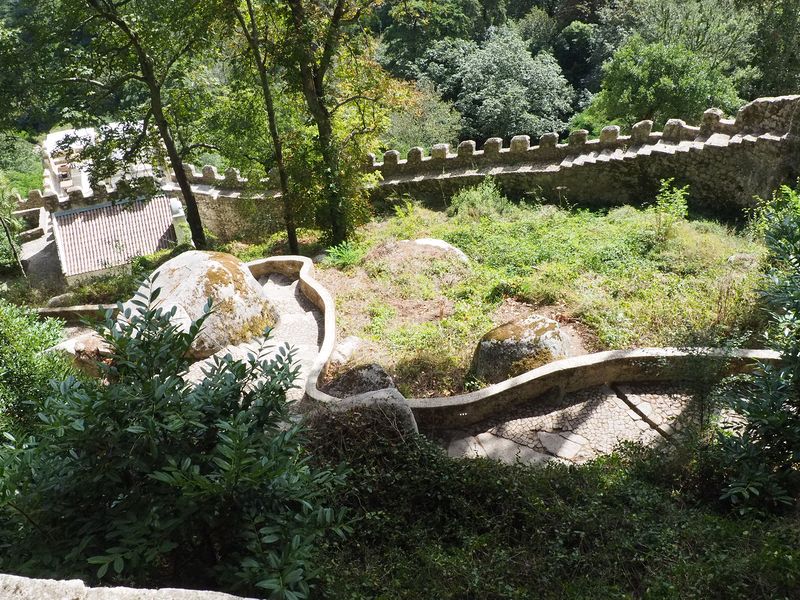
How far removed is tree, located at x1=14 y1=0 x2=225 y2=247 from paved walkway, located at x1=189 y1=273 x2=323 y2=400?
5222 millimetres

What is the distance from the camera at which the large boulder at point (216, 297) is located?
8492 millimetres

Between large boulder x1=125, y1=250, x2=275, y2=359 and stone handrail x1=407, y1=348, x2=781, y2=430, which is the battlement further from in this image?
large boulder x1=125, y1=250, x2=275, y2=359

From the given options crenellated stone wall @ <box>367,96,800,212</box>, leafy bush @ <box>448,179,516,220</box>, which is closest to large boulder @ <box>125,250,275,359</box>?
leafy bush @ <box>448,179,516,220</box>

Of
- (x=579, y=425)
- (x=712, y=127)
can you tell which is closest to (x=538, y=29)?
(x=712, y=127)

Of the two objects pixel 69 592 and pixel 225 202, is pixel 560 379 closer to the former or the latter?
pixel 69 592

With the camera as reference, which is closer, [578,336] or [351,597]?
[351,597]

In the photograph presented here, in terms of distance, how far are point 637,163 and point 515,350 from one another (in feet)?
30.7

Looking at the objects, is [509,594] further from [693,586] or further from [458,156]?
[458,156]

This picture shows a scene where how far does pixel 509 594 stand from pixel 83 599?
243cm

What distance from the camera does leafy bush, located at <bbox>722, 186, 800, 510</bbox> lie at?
463cm

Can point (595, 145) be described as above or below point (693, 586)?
above

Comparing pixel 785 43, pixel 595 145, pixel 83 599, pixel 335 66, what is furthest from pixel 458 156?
pixel 83 599

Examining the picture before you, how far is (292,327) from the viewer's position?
9.52m

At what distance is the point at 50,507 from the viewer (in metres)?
3.06
